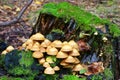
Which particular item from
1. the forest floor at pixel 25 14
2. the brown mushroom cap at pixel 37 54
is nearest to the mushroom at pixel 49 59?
the brown mushroom cap at pixel 37 54

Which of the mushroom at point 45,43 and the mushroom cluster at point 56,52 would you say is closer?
Answer: the mushroom cluster at point 56,52

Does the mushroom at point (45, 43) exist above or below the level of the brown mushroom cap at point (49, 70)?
above

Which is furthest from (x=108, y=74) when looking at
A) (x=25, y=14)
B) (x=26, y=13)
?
(x=26, y=13)

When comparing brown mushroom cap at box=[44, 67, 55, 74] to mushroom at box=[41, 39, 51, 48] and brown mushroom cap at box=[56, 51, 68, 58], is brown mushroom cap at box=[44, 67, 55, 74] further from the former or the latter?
mushroom at box=[41, 39, 51, 48]

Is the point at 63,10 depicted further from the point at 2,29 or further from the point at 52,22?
the point at 2,29

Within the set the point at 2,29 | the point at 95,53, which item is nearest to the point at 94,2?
the point at 2,29

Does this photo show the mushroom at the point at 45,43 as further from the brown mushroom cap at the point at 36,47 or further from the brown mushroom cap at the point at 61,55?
the brown mushroom cap at the point at 61,55
